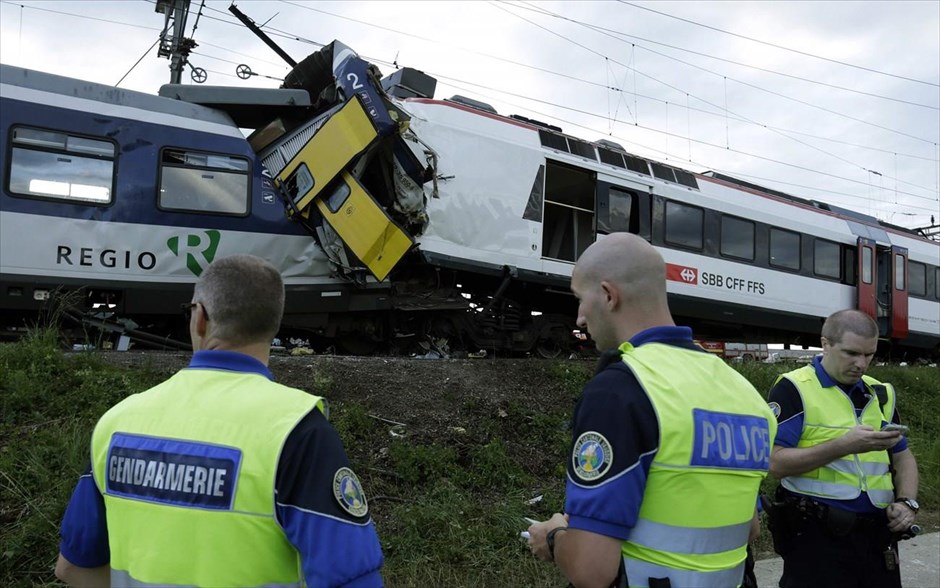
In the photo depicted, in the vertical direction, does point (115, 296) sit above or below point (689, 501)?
above

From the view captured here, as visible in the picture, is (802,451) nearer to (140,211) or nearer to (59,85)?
(140,211)

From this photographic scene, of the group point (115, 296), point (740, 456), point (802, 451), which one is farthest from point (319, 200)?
point (740, 456)

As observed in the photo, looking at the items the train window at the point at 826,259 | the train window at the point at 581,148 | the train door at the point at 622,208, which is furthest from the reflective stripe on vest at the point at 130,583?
the train window at the point at 826,259

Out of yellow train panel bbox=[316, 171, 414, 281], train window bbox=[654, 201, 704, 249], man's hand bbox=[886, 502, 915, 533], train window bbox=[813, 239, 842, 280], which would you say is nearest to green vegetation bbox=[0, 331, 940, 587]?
man's hand bbox=[886, 502, 915, 533]

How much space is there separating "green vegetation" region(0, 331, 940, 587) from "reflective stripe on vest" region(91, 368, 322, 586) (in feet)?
8.15

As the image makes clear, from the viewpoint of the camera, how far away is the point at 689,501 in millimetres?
1718

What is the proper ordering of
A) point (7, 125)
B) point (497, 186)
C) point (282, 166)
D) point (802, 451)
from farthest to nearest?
1. point (497, 186)
2. point (282, 166)
3. point (7, 125)
4. point (802, 451)

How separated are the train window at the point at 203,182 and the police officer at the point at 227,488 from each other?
6.88 metres

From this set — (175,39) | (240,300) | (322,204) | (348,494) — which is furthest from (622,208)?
(175,39)

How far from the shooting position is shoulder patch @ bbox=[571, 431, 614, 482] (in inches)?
65.7

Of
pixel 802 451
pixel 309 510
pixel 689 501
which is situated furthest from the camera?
pixel 802 451

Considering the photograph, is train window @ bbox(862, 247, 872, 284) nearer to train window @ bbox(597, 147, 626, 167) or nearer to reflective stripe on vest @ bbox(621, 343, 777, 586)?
train window @ bbox(597, 147, 626, 167)

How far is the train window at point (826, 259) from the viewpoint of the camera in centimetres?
1376

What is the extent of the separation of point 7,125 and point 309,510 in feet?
24.9
